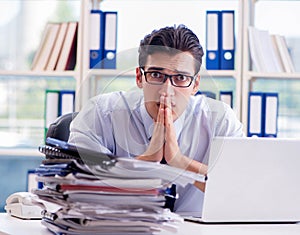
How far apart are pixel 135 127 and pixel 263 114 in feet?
5.40

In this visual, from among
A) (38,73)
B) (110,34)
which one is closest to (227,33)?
(110,34)

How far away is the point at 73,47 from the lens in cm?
346

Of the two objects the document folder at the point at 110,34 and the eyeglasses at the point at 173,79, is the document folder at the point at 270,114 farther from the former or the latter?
the eyeglasses at the point at 173,79

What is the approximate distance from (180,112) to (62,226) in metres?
0.55

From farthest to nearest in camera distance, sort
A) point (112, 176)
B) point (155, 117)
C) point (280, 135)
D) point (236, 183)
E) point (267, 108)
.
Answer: point (280, 135), point (267, 108), point (155, 117), point (236, 183), point (112, 176)

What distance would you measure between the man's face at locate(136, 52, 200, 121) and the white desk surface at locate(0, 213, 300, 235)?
1.06 ft

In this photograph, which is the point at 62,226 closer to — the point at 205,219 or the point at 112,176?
the point at 112,176

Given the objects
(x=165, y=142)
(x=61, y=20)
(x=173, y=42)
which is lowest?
(x=165, y=142)

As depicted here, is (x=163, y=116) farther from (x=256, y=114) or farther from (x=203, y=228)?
(x=256, y=114)

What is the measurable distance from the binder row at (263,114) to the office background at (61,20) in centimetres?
27

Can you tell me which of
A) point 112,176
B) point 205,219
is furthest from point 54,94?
point 112,176

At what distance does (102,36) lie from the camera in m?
3.39

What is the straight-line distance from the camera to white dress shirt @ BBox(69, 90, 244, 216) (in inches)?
68.5

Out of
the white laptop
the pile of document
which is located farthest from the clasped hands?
the pile of document
